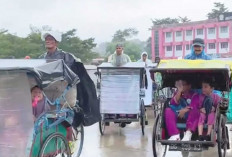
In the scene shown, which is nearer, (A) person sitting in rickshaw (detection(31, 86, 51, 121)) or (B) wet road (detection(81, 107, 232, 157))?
(A) person sitting in rickshaw (detection(31, 86, 51, 121))

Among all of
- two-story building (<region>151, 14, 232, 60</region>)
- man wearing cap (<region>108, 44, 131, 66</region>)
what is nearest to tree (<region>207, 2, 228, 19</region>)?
two-story building (<region>151, 14, 232, 60</region>)

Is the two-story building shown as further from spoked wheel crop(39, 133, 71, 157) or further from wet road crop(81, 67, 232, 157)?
spoked wheel crop(39, 133, 71, 157)

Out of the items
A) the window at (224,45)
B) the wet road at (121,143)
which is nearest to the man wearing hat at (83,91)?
the wet road at (121,143)

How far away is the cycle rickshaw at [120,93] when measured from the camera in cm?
761

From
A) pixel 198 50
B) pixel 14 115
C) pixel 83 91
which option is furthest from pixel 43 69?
pixel 198 50

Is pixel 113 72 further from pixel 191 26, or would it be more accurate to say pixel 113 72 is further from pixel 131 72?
pixel 191 26

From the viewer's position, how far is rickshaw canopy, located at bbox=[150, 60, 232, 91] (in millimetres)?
4949

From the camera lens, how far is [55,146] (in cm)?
449

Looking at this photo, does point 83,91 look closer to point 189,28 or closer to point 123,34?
point 189,28

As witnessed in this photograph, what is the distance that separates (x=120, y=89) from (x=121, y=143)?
3.64ft

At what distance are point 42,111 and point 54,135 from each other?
30 centimetres

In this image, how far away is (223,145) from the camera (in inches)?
206

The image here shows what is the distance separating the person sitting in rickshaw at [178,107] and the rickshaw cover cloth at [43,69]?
1.37 meters

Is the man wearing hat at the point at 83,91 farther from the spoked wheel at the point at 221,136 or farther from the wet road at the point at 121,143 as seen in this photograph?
the spoked wheel at the point at 221,136
